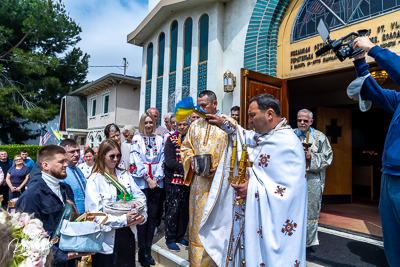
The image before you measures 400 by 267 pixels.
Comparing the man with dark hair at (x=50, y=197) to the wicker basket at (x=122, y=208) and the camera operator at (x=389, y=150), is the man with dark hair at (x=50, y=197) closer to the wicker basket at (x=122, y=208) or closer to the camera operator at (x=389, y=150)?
the wicker basket at (x=122, y=208)

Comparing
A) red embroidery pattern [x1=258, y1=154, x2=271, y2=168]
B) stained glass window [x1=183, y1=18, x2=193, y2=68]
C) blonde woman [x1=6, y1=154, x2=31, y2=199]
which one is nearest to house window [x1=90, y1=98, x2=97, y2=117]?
blonde woman [x1=6, y1=154, x2=31, y2=199]

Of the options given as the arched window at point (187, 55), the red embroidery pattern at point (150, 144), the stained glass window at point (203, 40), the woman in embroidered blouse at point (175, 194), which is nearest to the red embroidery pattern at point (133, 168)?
the red embroidery pattern at point (150, 144)

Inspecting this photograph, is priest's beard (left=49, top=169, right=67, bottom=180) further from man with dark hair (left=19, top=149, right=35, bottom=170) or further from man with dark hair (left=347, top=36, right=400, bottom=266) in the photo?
man with dark hair (left=19, top=149, right=35, bottom=170)

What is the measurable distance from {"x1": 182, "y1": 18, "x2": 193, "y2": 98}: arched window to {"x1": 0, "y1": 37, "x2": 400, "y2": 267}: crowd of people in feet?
14.5

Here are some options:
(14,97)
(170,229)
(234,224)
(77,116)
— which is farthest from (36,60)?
(234,224)

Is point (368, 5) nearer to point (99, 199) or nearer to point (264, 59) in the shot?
point (264, 59)

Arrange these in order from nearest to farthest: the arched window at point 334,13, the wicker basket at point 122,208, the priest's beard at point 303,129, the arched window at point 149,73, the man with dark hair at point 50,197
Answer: the man with dark hair at point 50,197
the wicker basket at point 122,208
the priest's beard at point 303,129
the arched window at point 334,13
the arched window at point 149,73

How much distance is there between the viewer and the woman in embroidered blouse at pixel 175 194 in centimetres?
450

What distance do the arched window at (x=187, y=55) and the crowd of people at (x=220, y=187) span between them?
4.41 meters

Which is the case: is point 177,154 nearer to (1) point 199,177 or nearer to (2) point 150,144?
(2) point 150,144

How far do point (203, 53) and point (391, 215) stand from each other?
7.23 m

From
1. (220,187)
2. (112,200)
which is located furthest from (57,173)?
(220,187)

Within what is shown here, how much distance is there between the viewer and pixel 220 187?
309 cm

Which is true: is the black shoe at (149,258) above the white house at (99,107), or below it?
below
